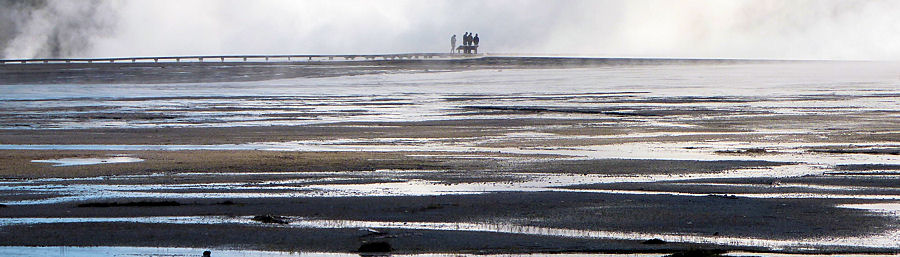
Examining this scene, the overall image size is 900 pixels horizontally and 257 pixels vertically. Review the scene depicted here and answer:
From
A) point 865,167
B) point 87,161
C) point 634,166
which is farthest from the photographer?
point 87,161

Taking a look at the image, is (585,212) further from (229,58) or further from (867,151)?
(229,58)

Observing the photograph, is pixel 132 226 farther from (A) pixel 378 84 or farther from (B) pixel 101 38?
(B) pixel 101 38

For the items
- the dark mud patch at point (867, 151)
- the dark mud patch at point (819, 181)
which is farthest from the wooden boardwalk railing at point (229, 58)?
the dark mud patch at point (819, 181)

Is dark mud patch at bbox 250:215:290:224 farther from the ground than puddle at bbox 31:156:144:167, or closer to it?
closer to it

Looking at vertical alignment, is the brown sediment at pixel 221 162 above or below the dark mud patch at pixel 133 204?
above

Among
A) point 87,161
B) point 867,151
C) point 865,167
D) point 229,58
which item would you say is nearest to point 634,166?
point 865,167

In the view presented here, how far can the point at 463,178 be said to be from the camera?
14789 millimetres

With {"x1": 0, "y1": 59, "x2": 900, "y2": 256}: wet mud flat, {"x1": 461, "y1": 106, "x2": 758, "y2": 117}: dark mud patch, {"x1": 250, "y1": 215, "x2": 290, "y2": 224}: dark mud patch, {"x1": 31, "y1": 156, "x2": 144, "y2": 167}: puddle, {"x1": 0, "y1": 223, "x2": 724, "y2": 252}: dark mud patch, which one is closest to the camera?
{"x1": 0, "y1": 223, "x2": 724, "y2": 252}: dark mud patch

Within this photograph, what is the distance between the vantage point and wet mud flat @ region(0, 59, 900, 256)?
10.7 meters

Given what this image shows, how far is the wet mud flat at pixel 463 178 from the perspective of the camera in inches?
420

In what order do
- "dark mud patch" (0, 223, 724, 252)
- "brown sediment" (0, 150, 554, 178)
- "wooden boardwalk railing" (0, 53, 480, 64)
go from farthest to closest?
"wooden boardwalk railing" (0, 53, 480, 64) < "brown sediment" (0, 150, 554, 178) < "dark mud patch" (0, 223, 724, 252)

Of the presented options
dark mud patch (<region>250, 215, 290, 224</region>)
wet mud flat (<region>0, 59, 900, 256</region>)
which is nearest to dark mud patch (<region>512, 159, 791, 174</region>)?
wet mud flat (<region>0, 59, 900, 256</region>)

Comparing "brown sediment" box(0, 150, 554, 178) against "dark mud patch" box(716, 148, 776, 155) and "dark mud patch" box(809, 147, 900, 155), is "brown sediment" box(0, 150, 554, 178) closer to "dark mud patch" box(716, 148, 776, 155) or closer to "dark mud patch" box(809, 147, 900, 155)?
"dark mud patch" box(716, 148, 776, 155)

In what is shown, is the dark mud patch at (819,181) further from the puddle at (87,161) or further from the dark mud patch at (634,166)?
the puddle at (87,161)
